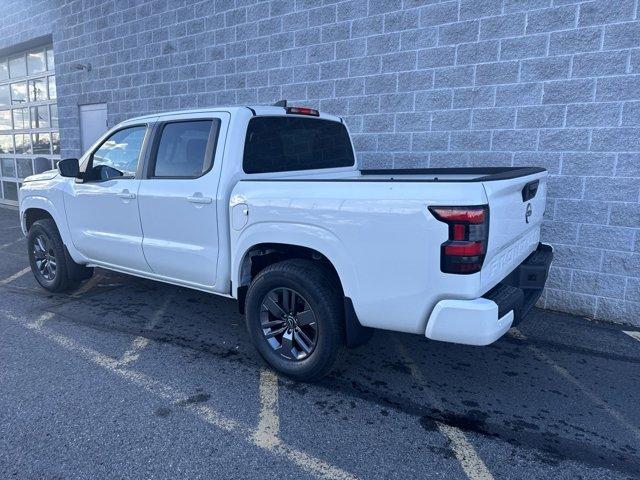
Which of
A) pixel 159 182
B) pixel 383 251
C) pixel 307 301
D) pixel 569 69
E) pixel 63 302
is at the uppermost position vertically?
pixel 569 69

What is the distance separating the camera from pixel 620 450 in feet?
9.12

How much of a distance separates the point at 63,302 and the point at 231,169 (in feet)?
9.49

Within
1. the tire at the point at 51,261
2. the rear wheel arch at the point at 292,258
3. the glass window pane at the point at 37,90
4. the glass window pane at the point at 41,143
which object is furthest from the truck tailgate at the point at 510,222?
the glass window pane at the point at 37,90

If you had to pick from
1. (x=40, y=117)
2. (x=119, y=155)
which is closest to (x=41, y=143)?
(x=40, y=117)

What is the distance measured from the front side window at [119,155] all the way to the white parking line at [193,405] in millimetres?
1505

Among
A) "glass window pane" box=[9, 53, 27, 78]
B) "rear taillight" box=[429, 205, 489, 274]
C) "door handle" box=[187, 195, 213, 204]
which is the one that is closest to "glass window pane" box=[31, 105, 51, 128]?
"glass window pane" box=[9, 53, 27, 78]

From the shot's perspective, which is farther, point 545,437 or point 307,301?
point 307,301

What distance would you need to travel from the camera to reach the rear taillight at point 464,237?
266 cm

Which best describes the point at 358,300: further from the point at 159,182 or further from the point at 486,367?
the point at 159,182

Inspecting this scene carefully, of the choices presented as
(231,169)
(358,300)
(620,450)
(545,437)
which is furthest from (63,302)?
(620,450)

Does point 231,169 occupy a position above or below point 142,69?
below

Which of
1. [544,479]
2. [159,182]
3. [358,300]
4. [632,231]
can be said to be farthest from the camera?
[632,231]

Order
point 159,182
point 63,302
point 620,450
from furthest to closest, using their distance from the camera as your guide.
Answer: point 63,302 < point 159,182 < point 620,450

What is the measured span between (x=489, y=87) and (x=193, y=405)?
170 inches
